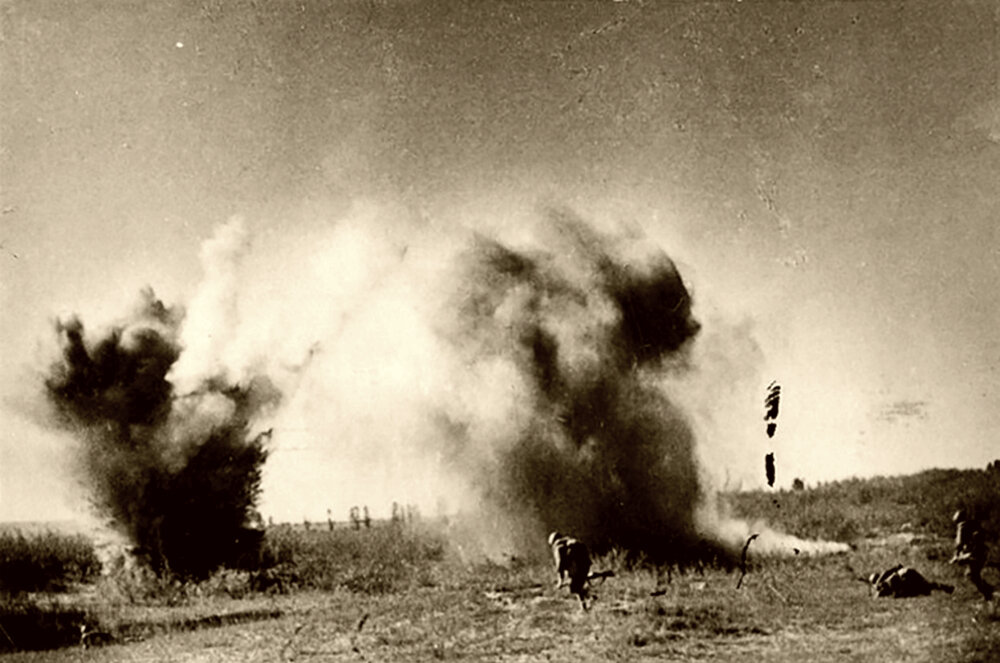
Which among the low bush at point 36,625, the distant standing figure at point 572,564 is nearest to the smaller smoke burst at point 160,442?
the low bush at point 36,625

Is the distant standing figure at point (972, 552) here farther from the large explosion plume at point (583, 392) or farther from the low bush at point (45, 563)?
the low bush at point (45, 563)

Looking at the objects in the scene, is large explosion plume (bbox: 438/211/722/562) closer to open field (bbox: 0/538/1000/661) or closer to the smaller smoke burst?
open field (bbox: 0/538/1000/661)

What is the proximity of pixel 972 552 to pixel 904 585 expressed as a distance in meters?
0.82

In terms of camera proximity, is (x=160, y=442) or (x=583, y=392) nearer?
(x=160, y=442)

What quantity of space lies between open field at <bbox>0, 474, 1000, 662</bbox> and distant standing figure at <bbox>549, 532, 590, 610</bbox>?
7.6 inches

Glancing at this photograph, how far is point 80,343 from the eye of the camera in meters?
11.3

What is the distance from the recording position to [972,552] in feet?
32.1

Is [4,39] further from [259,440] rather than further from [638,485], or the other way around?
[638,485]

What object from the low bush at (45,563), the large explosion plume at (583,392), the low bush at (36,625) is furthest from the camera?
the large explosion plume at (583,392)

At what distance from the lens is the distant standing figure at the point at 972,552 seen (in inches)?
383

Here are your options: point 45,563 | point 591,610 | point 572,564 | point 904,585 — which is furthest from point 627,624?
point 45,563

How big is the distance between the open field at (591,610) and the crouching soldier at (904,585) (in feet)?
0.34

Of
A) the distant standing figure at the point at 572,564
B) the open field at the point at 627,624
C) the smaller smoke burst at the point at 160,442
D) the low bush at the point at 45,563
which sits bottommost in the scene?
the open field at the point at 627,624

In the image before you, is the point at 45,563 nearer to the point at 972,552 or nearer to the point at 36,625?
the point at 36,625
